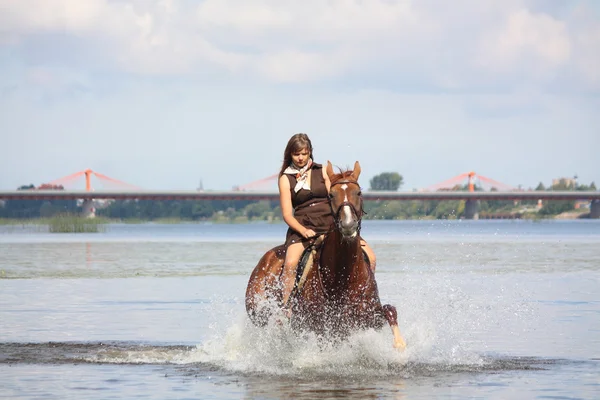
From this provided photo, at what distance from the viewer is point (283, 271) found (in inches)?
517

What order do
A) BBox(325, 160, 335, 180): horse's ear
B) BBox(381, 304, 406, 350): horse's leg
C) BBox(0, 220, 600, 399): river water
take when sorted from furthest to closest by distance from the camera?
1. BBox(381, 304, 406, 350): horse's leg
2. BBox(0, 220, 600, 399): river water
3. BBox(325, 160, 335, 180): horse's ear

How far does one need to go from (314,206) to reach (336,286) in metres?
0.99

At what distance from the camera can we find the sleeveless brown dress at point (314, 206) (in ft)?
42.4

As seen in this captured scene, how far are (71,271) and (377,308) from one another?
23.5m

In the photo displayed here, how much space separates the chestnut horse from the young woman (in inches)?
9.9

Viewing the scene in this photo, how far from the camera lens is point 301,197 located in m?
13.0

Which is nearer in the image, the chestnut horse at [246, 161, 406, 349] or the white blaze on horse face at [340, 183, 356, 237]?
the white blaze on horse face at [340, 183, 356, 237]

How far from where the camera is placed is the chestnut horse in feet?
38.1

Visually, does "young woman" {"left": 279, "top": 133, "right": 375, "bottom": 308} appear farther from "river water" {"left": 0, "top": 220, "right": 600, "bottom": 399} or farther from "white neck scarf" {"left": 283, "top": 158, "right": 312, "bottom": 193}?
"river water" {"left": 0, "top": 220, "right": 600, "bottom": 399}

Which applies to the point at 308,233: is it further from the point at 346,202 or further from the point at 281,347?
Result: the point at 281,347

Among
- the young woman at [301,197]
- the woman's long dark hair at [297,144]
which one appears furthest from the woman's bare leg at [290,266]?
the woman's long dark hair at [297,144]

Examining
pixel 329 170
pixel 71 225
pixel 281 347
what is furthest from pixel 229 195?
pixel 329 170

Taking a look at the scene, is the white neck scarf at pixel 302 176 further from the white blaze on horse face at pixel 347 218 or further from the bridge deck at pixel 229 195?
the bridge deck at pixel 229 195

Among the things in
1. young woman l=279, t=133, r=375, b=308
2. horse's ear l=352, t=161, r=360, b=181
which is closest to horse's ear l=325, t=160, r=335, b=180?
horse's ear l=352, t=161, r=360, b=181
